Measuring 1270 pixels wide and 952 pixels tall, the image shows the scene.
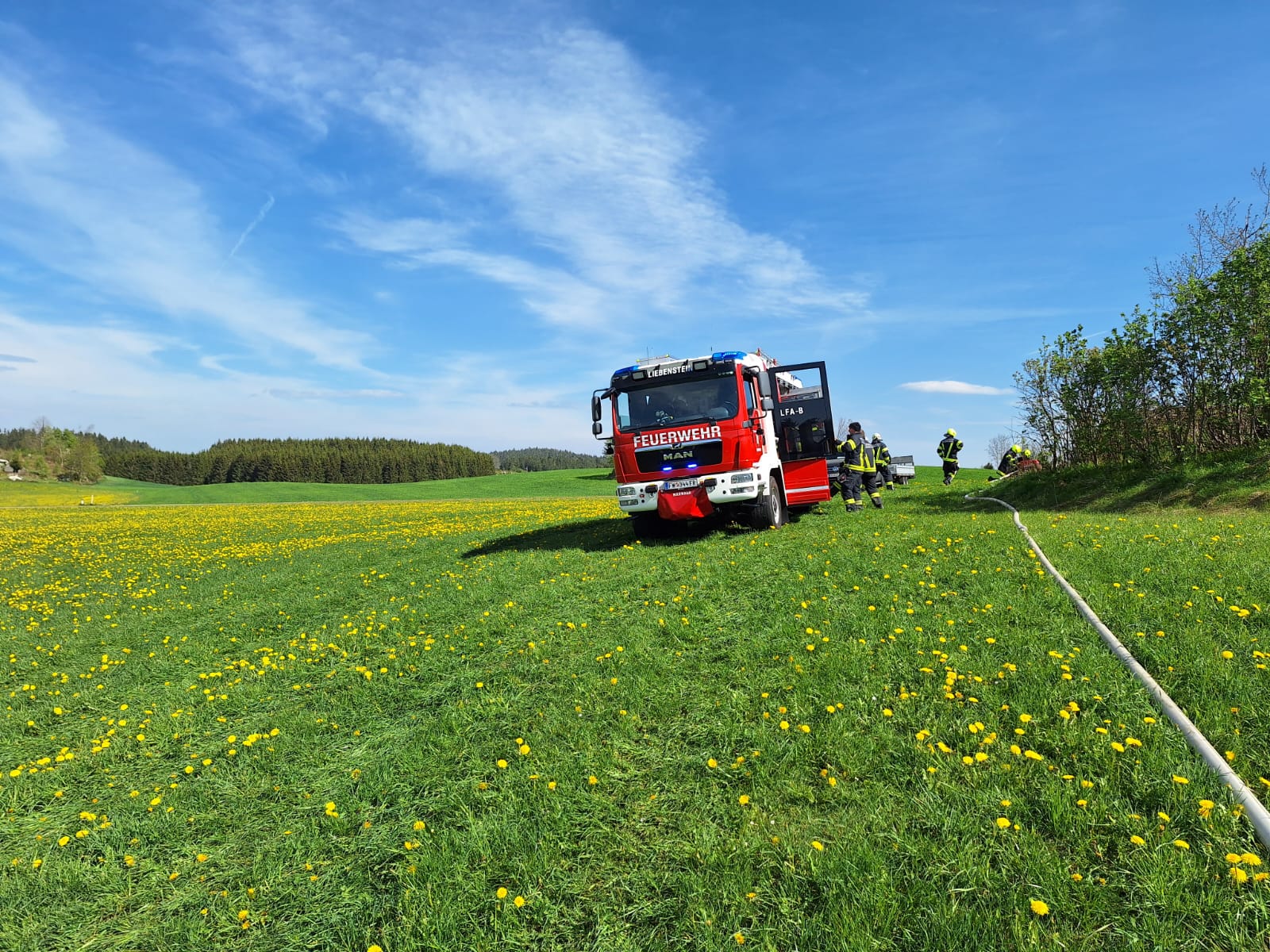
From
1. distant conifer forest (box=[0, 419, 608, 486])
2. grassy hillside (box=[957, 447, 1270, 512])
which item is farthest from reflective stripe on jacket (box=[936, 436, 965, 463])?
distant conifer forest (box=[0, 419, 608, 486])

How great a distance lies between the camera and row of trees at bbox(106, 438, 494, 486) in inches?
4109

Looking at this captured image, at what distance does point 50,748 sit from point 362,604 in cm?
447

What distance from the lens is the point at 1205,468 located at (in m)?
14.2

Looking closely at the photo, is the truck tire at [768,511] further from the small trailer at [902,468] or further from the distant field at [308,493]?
the distant field at [308,493]

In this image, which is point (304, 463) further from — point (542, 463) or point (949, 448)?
point (949, 448)

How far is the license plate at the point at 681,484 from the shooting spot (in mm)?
11984

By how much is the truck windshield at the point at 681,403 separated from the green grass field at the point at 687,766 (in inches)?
148

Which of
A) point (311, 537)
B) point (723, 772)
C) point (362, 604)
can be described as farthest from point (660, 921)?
point (311, 537)

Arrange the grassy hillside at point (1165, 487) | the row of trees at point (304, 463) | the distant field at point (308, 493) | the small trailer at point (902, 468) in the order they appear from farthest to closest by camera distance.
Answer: the row of trees at point (304, 463) → the distant field at point (308, 493) → the small trailer at point (902, 468) → the grassy hillside at point (1165, 487)

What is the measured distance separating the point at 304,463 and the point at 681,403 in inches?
4234

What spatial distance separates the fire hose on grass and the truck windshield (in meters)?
6.57

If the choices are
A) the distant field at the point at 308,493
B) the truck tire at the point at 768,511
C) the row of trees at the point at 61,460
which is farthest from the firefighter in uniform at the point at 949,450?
the row of trees at the point at 61,460

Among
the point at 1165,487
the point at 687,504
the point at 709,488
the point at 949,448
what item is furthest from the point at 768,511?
the point at 949,448

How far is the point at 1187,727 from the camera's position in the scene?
404 centimetres
